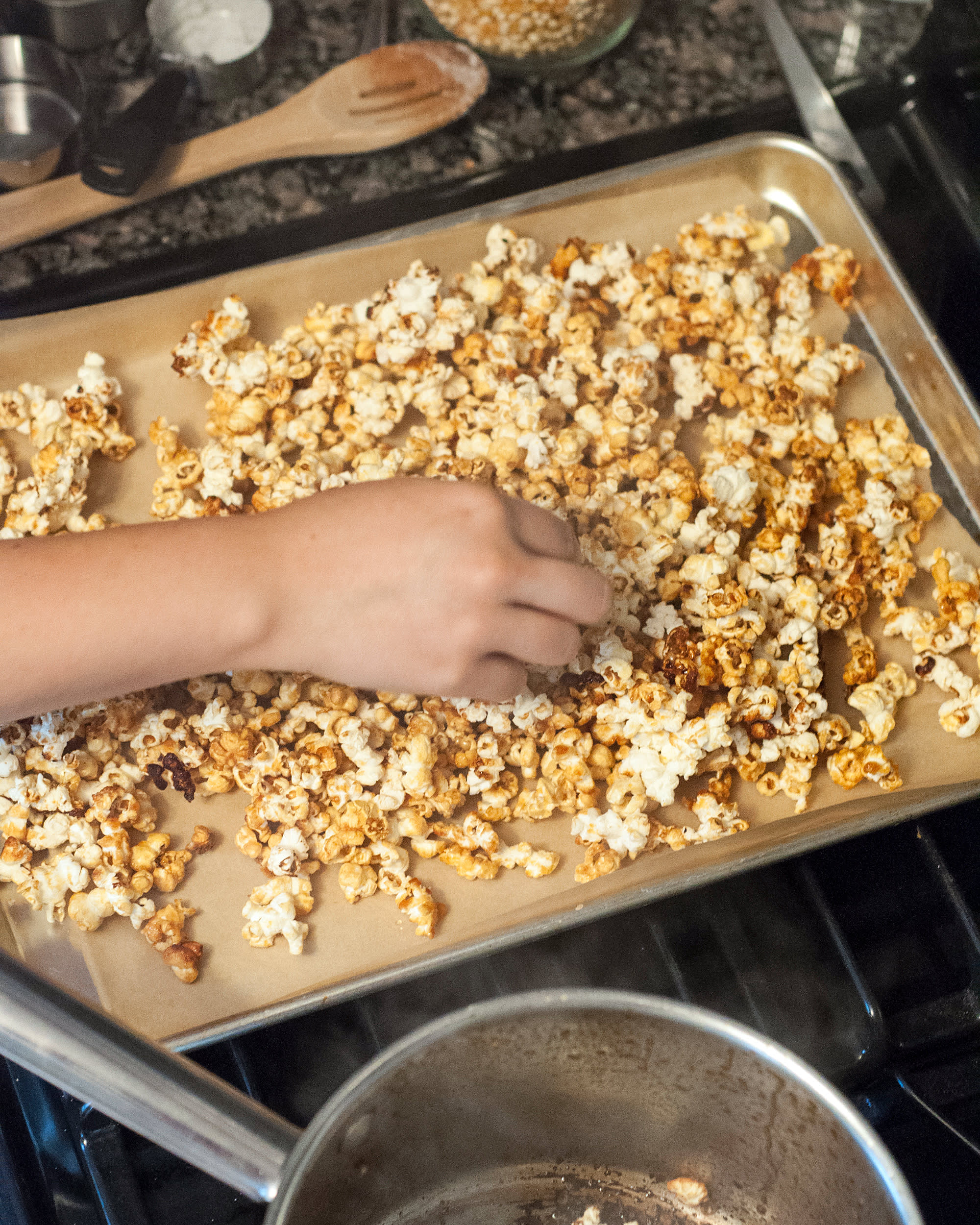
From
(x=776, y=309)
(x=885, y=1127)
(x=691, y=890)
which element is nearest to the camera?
(x=885, y=1127)

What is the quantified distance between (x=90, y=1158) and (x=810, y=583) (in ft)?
2.79

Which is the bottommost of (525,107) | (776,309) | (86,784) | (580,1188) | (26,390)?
(580,1188)

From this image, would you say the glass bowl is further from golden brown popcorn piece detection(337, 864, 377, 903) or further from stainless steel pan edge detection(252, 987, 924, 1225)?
stainless steel pan edge detection(252, 987, 924, 1225)

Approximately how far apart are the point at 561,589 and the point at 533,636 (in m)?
0.05

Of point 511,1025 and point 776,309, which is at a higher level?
point 776,309

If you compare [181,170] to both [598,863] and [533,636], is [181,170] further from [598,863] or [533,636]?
[598,863]

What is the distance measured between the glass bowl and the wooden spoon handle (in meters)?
0.23

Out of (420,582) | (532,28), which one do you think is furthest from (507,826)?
(532,28)

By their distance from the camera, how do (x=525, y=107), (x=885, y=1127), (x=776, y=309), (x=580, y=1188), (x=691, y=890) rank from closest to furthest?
(x=580, y=1188), (x=885, y=1127), (x=691, y=890), (x=776, y=309), (x=525, y=107)

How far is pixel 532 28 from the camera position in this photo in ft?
4.64

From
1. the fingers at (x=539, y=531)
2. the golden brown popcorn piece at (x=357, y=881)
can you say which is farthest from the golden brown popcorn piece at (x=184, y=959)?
the fingers at (x=539, y=531)

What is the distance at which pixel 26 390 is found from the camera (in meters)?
1.20

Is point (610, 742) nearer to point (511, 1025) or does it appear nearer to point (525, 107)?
point (511, 1025)

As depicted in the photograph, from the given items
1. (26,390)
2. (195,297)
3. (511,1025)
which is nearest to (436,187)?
(195,297)
